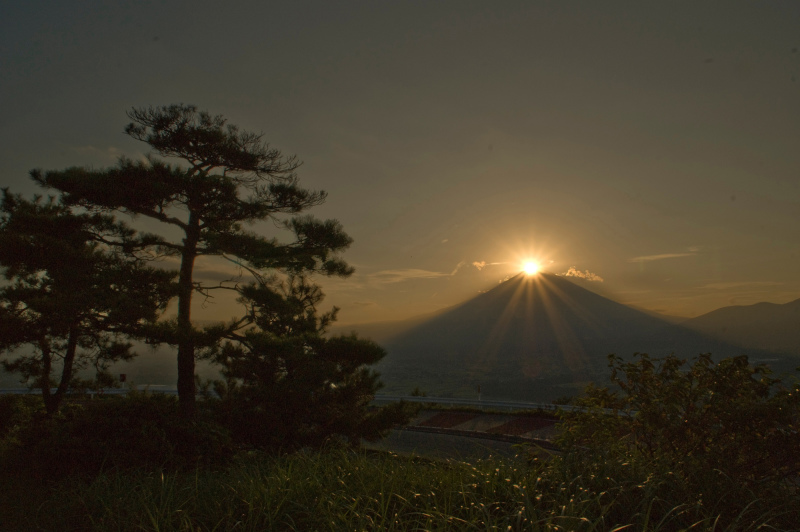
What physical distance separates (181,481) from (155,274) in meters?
7.08

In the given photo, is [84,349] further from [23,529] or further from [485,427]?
[485,427]

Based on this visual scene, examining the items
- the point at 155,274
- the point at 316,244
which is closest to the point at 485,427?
the point at 316,244

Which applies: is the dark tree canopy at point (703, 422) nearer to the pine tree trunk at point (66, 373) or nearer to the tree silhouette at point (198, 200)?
the tree silhouette at point (198, 200)

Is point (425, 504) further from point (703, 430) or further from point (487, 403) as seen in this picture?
point (487, 403)

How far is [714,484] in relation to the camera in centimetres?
483

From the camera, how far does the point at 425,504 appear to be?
444 cm

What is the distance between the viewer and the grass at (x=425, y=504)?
4.01m

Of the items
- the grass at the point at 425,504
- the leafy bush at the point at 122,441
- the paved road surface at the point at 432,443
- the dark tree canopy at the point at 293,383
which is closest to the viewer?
the grass at the point at 425,504

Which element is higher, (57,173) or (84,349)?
(57,173)

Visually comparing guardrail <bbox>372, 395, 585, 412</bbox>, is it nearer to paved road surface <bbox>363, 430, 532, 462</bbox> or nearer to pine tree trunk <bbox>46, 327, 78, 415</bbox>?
paved road surface <bbox>363, 430, 532, 462</bbox>

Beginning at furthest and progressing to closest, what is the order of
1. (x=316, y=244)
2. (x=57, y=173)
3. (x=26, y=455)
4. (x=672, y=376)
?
(x=316, y=244), (x=57, y=173), (x=26, y=455), (x=672, y=376)

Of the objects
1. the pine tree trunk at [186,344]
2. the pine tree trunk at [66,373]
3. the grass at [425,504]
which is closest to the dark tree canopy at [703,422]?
the grass at [425,504]

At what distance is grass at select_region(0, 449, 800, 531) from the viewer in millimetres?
4008

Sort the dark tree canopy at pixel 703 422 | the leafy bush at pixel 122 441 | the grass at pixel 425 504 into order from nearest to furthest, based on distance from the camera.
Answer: the grass at pixel 425 504, the dark tree canopy at pixel 703 422, the leafy bush at pixel 122 441
